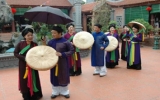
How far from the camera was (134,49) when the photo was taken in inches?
235


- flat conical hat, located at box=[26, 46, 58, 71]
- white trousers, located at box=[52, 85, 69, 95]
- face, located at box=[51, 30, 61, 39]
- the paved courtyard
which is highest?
face, located at box=[51, 30, 61, 39]

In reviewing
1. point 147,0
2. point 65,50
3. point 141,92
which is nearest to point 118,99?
point 141,92

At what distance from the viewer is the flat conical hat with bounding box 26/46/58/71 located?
315 cm

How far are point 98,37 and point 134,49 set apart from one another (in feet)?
4.87

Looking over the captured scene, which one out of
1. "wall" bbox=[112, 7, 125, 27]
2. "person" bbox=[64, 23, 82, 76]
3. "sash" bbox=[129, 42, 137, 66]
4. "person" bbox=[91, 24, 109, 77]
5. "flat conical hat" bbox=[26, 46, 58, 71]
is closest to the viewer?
"flat conical hat" bbox=[26, 46, 58, 71]

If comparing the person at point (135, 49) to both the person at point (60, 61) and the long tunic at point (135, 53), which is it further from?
the person at point (60, 61)

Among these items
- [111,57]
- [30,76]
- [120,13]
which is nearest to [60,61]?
[30,76]

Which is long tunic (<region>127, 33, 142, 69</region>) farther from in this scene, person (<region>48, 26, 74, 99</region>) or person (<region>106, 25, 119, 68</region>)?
person (<region>48, 26, 74, 99</region>)

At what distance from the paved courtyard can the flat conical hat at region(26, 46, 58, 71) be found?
97cm

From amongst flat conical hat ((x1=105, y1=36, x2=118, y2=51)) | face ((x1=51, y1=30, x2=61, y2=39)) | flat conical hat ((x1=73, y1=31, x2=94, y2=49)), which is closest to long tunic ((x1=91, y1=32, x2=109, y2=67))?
flat conical hat ((x1=73, y1=31, x2=94, y2=49))

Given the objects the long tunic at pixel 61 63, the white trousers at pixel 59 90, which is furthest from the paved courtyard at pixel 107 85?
the long tunic at pixel 61 63

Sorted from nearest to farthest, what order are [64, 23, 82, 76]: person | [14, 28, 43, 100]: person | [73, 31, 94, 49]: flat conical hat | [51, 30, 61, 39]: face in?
[14, 28, 43, 100]: person, [51, 30, 61, 39]: face, [73, 31, 94, 49]: flat conical hat, [64, 23, 82, 76]: person

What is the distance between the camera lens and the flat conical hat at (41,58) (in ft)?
10.3

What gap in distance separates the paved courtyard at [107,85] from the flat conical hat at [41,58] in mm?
967
